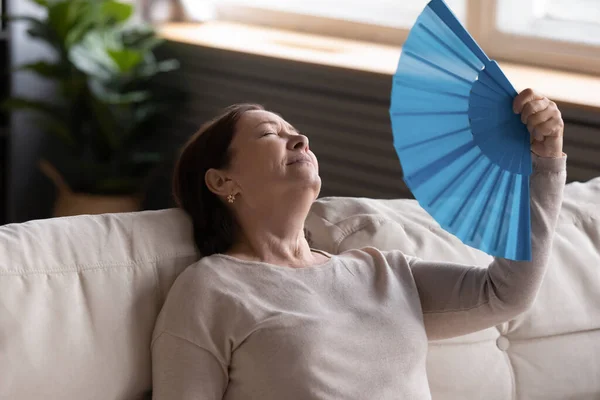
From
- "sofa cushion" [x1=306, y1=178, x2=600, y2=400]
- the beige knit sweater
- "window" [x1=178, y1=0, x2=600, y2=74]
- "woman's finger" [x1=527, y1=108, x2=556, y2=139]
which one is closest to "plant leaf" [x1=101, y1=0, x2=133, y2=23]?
"window" [x1=178, y1=0, x2=600, y2=74]

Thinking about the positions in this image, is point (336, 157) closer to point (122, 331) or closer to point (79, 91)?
point (79, 91)

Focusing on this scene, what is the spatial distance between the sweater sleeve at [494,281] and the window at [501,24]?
1.59 m

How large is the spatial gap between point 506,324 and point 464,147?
53 centimetres

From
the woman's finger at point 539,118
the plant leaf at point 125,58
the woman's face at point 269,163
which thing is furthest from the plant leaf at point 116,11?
the woman's finger at point 539,118

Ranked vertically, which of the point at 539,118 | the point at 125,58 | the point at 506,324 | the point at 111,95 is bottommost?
the point at 506,324

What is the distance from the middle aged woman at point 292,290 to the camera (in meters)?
1.43

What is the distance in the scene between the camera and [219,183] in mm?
1643

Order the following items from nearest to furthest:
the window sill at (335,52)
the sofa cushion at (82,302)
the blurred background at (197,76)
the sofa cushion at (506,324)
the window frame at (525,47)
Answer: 1. the sofa cushion at (82,302)
2. the sofa cushion at (506,324)
3. the window sill at (335,52)
4. the window frame at (525,47)
5. the blurred background at (197,76)

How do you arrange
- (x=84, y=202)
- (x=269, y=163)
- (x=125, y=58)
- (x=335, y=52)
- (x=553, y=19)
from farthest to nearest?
(x=84, y=202) < (x=125, y=58) < (x=335, y=52) < (x=553, y=19) < (x=269, y=163)

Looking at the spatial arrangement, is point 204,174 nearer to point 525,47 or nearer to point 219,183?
point 219,183

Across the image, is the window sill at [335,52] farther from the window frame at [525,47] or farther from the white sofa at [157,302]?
the white sofa at [157,302]

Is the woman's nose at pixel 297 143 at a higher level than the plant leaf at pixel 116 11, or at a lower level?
lower

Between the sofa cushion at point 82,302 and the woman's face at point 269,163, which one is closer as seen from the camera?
the sofa cushion at point 82,302

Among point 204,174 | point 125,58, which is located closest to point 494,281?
point 204,174
